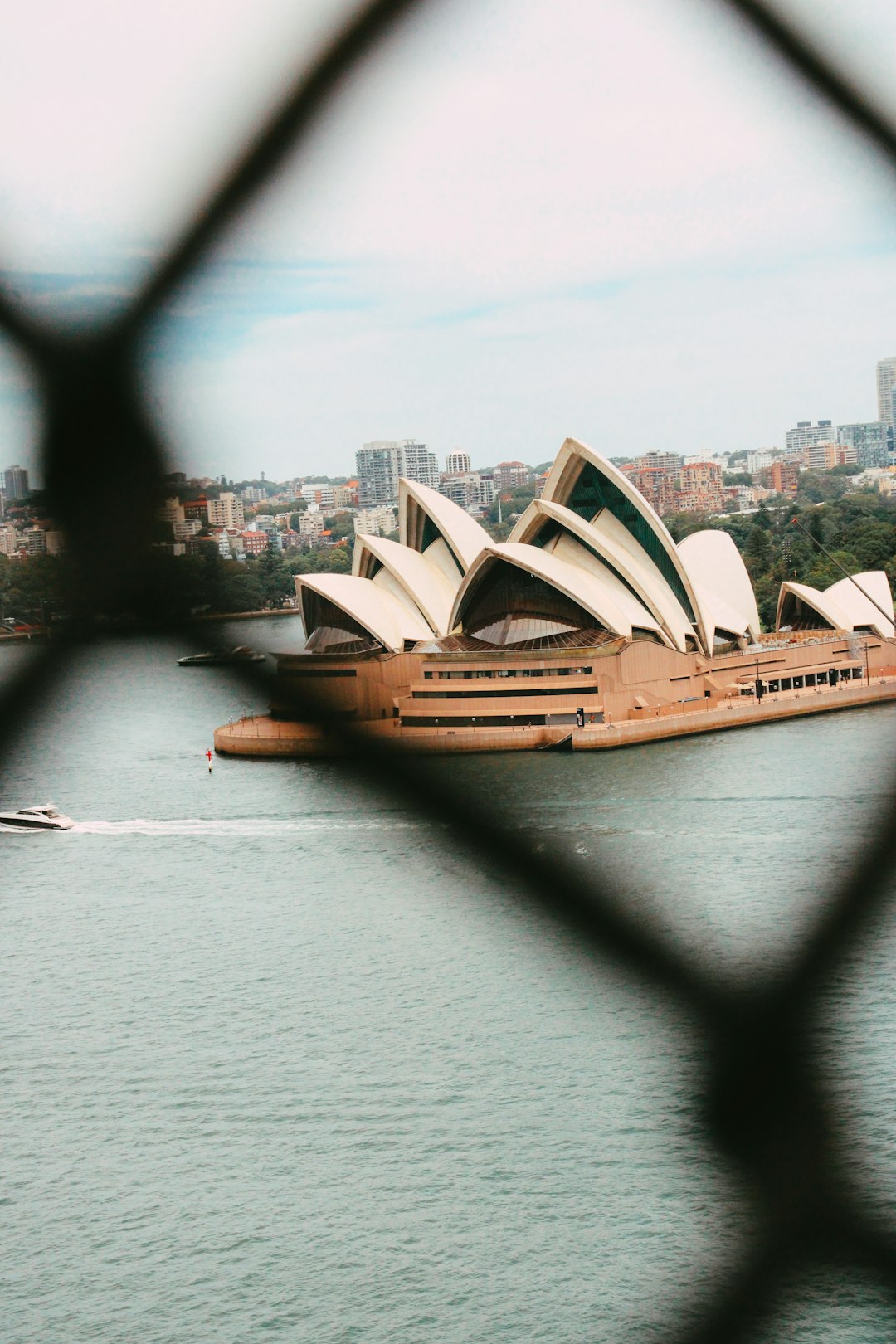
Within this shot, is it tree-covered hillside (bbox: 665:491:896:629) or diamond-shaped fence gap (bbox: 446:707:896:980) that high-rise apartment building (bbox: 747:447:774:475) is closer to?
tree-covered hillside (bbox: 665:491:896:629)

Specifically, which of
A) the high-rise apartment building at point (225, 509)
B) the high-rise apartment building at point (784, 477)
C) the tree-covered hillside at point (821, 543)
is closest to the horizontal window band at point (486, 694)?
the tree-covered hillside at point (821, 543)

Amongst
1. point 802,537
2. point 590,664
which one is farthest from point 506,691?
point 802,537

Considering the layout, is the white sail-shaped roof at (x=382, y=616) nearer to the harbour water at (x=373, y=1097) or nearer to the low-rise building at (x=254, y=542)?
the harbour water at (x=373, y=1097)

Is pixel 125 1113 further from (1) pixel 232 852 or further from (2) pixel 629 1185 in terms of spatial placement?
(1) pixel 232 852

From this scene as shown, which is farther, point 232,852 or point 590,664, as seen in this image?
point 590,664

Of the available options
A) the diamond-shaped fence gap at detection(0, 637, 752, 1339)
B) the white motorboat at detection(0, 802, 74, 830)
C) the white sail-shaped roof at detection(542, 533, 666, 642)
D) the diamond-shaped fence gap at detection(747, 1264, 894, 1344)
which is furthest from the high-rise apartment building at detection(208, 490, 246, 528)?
the white sail-shaped roof at detection(542, 533, 666, 642)

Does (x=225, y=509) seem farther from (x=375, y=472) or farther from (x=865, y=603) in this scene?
(x=865, y=603)
